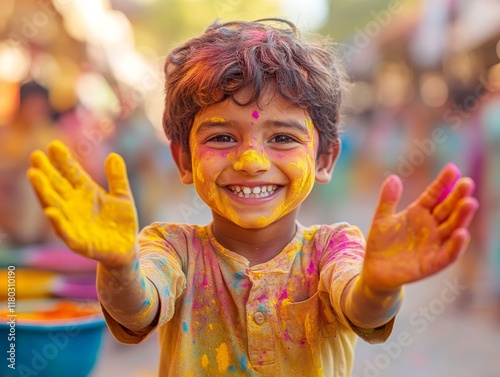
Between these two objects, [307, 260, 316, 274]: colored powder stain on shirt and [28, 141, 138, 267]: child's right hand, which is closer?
[28, 141, 138, 267]: child's right hand

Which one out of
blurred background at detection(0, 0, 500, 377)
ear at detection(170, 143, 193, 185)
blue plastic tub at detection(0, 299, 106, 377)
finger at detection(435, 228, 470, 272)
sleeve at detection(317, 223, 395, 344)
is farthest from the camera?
blurred background at detection(0, 0, 500, 377)

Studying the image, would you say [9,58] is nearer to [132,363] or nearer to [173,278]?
[132,363]

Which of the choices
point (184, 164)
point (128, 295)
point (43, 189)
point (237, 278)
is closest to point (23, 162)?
point (184, 164)

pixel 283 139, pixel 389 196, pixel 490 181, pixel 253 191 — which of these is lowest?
pixel 389 196

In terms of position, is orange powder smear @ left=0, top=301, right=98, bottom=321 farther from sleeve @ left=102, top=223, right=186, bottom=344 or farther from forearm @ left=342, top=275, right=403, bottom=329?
forearm @ left=342, top=275, right=403, bottom=329

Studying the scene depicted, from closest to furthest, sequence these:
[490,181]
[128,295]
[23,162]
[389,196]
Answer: [389,196], [128,295], [490,181], [23,162]

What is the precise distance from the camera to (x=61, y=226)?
5.14ft

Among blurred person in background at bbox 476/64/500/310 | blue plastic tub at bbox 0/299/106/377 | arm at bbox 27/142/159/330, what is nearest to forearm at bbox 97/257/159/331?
arm at bbox 27/142/159/330

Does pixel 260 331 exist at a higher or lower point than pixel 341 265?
lower

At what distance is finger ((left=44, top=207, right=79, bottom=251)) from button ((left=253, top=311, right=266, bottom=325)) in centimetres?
71

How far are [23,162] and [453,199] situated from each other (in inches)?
240

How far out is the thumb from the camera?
1645mm

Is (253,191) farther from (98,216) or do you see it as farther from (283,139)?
(98,216)

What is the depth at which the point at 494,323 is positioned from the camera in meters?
6.01
